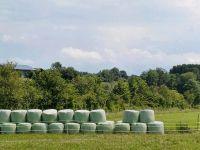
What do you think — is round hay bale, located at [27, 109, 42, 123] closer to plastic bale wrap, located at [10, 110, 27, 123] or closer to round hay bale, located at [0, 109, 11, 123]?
plastic bale wrap, located at [10, 110, 27, 123]

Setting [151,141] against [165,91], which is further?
[165,91]

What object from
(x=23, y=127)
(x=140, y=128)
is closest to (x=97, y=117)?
(x=140, y=128)

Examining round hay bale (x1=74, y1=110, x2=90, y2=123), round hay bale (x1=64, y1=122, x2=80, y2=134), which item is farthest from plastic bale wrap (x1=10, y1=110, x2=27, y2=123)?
round hay bale (x1=74, y1=110, x2=90, y2=123)

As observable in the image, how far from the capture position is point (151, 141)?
23.0 meters

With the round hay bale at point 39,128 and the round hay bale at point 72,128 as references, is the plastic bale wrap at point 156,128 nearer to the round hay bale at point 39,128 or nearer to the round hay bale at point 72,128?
the round hay bale at point 72,128

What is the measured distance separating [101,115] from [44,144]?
6945mm

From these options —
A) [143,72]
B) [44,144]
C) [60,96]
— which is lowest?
[44,144]

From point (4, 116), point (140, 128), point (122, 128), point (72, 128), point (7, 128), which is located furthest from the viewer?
point (4, 116)

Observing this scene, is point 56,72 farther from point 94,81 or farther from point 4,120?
point 4,120

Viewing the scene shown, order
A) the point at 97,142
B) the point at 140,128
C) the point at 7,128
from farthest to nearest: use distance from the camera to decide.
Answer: the point at 140,128 < the point at 7,128 < the point at 97,142

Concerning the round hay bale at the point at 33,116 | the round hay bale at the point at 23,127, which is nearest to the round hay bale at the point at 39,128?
the round hay bale at the point at 23,127

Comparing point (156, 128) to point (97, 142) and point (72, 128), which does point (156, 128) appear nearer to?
point (72, 128)

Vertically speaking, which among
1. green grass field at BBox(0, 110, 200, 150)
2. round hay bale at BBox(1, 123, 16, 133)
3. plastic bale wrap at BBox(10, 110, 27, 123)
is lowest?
green grass field at BBox(0, 110, 200, 150)

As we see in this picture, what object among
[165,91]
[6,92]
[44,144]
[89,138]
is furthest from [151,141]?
[165,91]
